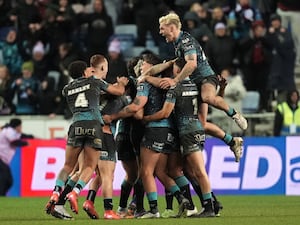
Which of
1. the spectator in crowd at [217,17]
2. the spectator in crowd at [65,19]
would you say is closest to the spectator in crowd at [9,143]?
the spectator in crowd at [65,19]

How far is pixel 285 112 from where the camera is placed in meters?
27.6

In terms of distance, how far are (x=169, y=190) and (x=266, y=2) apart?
1398 cm

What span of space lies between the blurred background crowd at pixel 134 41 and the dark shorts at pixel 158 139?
9366 millimetres

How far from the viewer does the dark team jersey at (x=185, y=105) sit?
1919 centimetres

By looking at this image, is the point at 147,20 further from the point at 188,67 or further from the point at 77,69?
the point at 188,67

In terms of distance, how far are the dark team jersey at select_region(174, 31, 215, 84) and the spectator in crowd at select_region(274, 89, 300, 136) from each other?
815cm

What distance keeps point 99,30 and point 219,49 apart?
322 centimetres

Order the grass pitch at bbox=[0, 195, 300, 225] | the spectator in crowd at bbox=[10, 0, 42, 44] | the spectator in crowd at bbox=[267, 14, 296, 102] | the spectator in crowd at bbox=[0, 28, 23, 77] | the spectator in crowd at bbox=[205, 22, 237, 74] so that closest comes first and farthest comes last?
the grass pitch at bbox=[0, 195, 300, 225], the spectator in crowd at bbox=[267, 14, 296, 102], the spectator in crowd at bbox=[205, 22, 237, 74], the spectator in crowd at bbox=[0, 28, 23, 77], the spectator in crowd at bbox=[10, 0, 42, 44]

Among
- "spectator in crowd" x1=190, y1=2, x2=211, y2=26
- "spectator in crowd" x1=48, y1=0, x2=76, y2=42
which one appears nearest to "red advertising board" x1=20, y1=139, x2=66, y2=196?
"spectator in crowd" x1=48, y1=0, x2=76, y2=42

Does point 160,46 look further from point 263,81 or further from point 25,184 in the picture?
point 25,184

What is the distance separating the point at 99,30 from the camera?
31.5 m

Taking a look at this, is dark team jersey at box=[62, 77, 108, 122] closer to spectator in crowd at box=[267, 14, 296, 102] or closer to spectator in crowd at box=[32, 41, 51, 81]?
spectator in crowd at box=[267, 14, 296, 102]

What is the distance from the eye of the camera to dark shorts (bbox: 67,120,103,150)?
19.0 m

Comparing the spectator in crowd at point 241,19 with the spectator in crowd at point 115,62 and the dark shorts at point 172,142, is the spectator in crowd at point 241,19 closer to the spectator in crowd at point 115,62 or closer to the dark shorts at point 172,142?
the spectator in crowd at point 115,62
